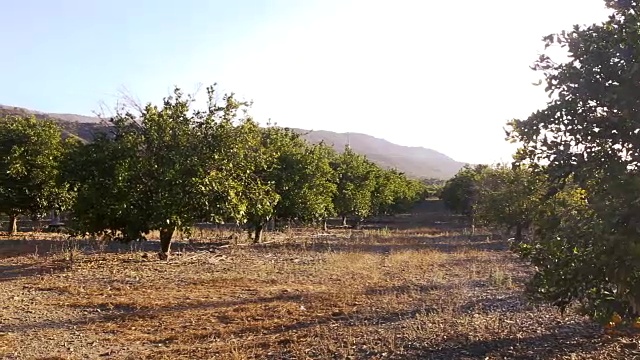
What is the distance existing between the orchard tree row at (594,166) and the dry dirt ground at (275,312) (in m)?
2.54

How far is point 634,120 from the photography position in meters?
4.98

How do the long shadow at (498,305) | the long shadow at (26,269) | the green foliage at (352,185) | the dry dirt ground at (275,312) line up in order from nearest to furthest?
the dry dirt ground at (275,312)
the long shadow at (498,305)
the long shadow at (26,269)
the green foliage at (352,185)

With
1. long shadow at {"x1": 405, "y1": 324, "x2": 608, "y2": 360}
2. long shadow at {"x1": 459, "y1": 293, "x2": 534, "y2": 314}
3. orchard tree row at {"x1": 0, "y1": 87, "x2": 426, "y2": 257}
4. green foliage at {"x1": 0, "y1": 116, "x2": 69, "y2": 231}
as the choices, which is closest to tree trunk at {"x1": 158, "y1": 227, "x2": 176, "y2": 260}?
orchard tree row at {"x1": 0, "y1": 87, "x2": 426, "y2": 257}

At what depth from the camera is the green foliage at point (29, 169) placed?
25.4 metres

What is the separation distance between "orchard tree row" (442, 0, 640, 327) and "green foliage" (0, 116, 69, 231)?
24083 millimetres

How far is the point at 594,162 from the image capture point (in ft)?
18.0

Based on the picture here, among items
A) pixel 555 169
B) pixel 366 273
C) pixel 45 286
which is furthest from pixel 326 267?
pixel 555 169

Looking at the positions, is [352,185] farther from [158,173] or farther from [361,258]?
[158,173]

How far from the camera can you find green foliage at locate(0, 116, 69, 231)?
2536cm

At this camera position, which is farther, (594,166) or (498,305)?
(498,305)

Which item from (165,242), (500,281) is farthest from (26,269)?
(500,281)

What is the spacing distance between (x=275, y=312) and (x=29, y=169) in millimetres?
20128

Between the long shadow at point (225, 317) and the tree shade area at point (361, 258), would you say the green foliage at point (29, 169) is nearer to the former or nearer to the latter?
the tree shade area at point (361, 258)

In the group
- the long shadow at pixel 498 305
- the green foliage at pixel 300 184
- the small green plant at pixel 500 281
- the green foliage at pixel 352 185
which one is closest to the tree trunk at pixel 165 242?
the green foliage at pixel 300 184
